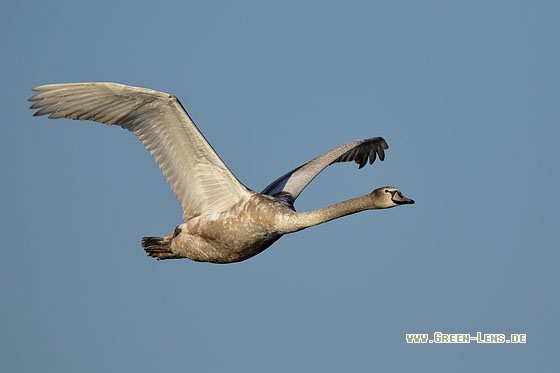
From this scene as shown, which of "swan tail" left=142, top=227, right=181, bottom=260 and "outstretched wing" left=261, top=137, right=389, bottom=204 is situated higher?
"outstretched wing" left=261, top=137, right=389, bottom=204

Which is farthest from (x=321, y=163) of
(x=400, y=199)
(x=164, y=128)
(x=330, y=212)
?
(x=400, y=199)

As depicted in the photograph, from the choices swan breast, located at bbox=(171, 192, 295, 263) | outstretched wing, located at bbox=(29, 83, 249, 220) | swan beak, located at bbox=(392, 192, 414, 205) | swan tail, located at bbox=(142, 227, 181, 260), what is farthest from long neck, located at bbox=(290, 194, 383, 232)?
swan tail, located at bbox=(142, 227, 181, 260)

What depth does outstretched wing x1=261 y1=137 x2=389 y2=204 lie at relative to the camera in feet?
59.2

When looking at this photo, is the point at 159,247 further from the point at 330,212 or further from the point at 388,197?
the point at 388,197

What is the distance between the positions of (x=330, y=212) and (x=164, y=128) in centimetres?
333

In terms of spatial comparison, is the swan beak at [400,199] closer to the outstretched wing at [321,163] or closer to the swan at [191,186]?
the swan at [191,186]

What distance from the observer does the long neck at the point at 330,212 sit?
14981mm

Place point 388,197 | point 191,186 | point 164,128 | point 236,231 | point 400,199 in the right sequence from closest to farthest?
point 400,199
point 388,197
point 236,231
point 164,128
point 191,186

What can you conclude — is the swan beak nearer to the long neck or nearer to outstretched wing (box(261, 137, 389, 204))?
the long neck

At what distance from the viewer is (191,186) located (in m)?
17.0

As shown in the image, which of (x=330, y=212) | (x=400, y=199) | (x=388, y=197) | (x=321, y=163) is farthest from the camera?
(x=321, y=163)

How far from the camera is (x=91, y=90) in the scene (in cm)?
1584

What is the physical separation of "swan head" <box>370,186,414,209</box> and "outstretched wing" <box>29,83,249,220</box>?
8.91 feet

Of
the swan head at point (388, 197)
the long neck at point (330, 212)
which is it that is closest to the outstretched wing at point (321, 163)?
the long neck at point (330, 212)
